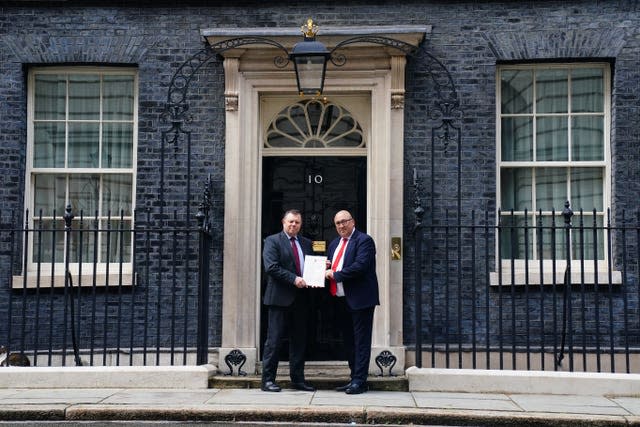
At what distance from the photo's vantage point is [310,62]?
9430mm

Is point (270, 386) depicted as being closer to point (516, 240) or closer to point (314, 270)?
point (314, 270)

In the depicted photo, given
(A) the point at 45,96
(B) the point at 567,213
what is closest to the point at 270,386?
(B) the point at 567,213

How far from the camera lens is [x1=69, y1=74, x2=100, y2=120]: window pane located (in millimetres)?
10773

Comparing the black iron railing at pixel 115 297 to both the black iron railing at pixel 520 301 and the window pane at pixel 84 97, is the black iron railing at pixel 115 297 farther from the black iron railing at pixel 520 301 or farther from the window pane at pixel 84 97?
the black iron railing at pixel 520 301

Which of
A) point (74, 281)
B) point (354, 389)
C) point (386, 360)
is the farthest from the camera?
point (74, 281)

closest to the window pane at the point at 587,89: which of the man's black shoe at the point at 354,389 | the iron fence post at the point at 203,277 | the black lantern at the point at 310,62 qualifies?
the black lantern at the point at 310,62

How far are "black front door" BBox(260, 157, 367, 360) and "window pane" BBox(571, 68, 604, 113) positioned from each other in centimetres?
254

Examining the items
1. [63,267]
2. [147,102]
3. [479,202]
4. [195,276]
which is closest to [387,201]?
[479,202]

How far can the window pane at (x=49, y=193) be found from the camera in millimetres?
10711

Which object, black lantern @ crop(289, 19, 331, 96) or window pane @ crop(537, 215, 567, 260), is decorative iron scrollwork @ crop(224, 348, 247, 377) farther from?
window pane @ crop(537, 215, 567, 260)

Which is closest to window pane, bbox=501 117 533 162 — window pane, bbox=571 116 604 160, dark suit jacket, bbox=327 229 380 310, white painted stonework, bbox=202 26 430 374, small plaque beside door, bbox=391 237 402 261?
window pane, bbox=571 116 604 160

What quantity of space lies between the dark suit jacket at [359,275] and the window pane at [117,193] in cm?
303

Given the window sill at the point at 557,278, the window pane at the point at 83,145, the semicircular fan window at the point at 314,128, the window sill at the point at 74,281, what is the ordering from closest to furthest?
1. the window sill at the point at 557,278
2. the window sill at the point at 74,281
3. the semicircular fan window at the point at 314,128
4. the window pane at the point at 83,145

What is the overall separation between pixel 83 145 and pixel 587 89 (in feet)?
19.3
